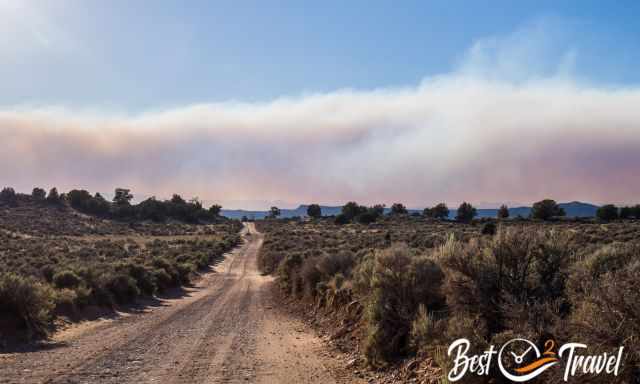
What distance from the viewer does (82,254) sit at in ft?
155

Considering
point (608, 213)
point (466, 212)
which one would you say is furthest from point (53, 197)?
point (608, 213)

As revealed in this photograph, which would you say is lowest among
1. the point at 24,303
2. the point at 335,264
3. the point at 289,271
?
the point at 289,271

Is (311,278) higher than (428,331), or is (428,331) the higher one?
(428,331)

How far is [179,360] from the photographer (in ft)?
37.7

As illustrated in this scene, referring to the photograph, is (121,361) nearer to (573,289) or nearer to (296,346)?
(296,346)

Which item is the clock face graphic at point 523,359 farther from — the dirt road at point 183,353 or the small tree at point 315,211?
the small tree at point 315,211

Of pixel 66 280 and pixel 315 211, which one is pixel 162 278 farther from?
pixel 315 211

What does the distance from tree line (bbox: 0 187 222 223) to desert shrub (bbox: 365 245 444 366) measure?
121 meters

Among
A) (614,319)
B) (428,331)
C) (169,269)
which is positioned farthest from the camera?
(169,269)

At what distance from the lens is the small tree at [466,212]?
102188 millimetres

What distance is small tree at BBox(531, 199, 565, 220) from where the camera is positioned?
86.0m

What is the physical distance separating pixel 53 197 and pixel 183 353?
435 ft

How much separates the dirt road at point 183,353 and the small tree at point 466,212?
8708cm

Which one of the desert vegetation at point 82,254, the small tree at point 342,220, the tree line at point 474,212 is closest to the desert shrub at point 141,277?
the desert vegetation at point 82,254
